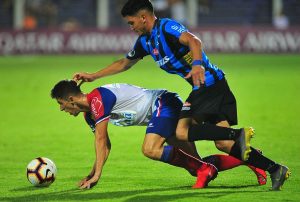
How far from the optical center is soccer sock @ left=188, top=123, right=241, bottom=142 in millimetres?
7457

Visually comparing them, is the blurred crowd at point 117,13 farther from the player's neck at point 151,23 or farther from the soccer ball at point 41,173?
the player's neck at point 151,23

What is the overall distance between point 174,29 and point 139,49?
2.57ft

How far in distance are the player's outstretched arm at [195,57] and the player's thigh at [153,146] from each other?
92 cm

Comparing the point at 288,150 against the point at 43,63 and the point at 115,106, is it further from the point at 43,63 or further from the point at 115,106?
the point at 43,63

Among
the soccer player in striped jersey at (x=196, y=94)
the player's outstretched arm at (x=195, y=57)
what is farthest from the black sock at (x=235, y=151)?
the player's outstretched arm at (x=195, y=57)

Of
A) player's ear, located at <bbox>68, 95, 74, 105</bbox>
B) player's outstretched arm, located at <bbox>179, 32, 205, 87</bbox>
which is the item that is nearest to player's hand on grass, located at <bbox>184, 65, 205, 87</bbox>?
player's outstretched arm, located at <bbox>179, 32, 205, 87</bbox>

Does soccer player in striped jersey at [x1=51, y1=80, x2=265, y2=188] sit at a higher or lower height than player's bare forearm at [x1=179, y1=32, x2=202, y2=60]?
lower

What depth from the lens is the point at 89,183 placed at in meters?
7.89

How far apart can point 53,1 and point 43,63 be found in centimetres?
745

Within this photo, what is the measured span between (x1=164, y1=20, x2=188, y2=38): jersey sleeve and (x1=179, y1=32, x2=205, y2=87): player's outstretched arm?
0.08 meters

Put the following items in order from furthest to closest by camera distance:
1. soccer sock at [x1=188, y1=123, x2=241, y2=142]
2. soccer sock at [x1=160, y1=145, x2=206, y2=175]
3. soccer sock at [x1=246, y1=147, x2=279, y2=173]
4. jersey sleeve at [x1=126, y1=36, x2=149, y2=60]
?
jersey sleeve at [x1=126, y1=36, x2=149, y2=60], soccer sock at [x1=160, y1=145, x2=206, y2=175], soccer sock at [x1=246, y1=147, x2=279, y2=173], soccer sock at [x1=188, y1=123, x2=241, y2=142]

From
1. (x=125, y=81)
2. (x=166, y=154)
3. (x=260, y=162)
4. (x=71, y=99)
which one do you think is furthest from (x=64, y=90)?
(x=125, y=81)

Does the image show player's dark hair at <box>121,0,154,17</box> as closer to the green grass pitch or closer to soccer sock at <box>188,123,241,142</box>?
soccer sock at <box>188,123,241,142</box>

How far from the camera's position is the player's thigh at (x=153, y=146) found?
781cm
